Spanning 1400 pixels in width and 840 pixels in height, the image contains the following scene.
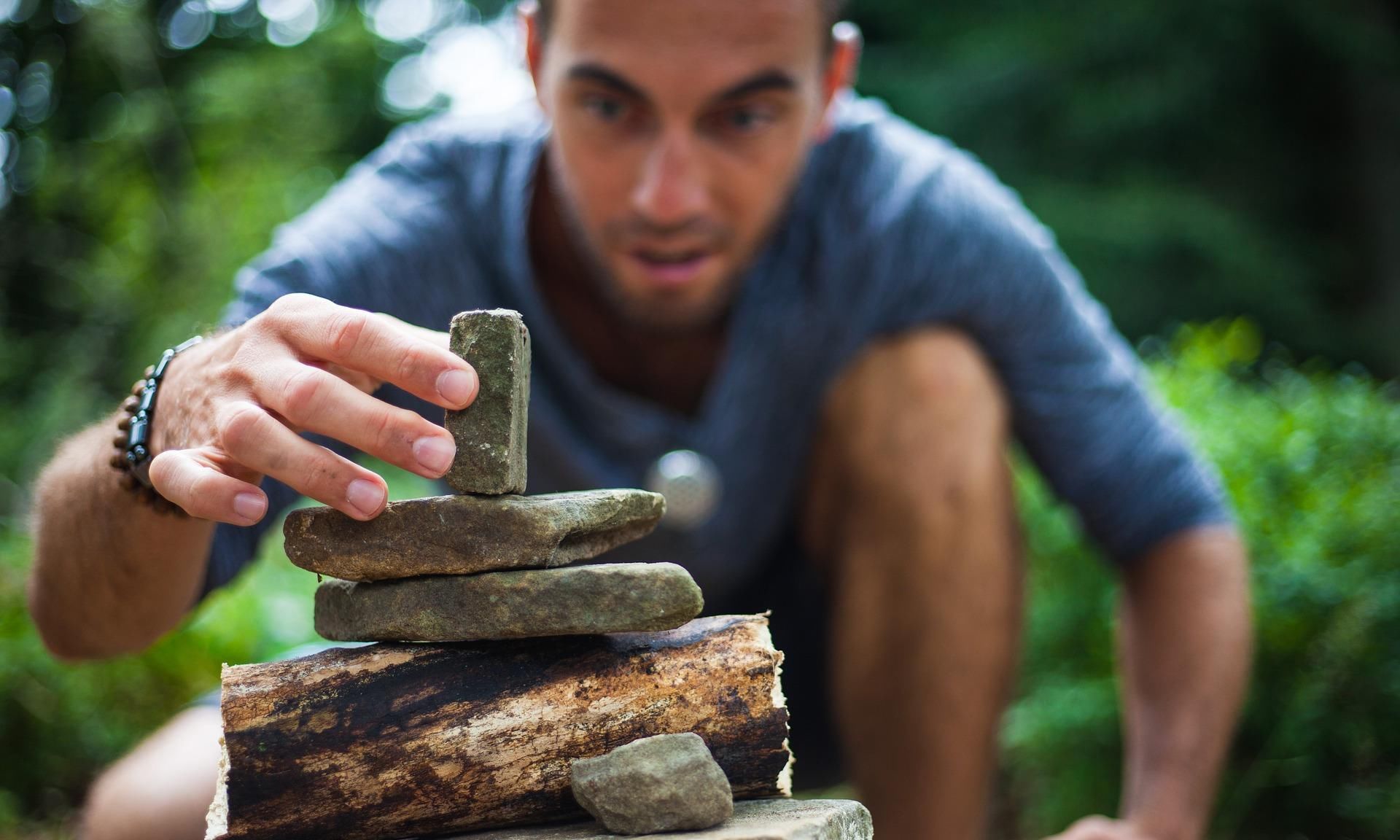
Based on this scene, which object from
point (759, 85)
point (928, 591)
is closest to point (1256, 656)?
point (928, 591)

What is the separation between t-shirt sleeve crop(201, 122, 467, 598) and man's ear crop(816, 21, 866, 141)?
4.38ft

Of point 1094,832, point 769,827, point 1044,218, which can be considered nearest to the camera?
point 769,827

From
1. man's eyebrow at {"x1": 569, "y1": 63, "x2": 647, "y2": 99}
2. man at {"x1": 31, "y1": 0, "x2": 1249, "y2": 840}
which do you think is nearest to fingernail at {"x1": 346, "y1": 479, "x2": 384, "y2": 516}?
man at {"x1": 31, "y1": 0, "x2": 1249, "y2": 840}

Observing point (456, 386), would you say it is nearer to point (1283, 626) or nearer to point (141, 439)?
point (141, 439)

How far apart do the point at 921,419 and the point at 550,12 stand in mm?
1676

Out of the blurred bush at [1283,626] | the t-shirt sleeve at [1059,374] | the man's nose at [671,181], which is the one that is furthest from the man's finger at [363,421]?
the blurred bush at [1283,626]

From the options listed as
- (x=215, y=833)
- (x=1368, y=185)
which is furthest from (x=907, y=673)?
(x=1368, y=185)

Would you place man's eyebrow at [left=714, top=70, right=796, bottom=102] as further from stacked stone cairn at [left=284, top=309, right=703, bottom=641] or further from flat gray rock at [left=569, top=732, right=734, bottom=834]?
flat gray rock at [left=569, top=732, right=734, bottom=834]

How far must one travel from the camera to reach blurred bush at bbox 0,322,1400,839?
377 centimetres

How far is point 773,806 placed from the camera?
2.10m

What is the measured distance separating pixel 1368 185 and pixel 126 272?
36.6 feet

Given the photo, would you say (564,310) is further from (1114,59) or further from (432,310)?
(1114,59)

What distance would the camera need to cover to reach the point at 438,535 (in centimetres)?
209

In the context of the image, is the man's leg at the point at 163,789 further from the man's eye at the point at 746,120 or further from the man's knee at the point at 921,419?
the man's eye at the point at 746,120
